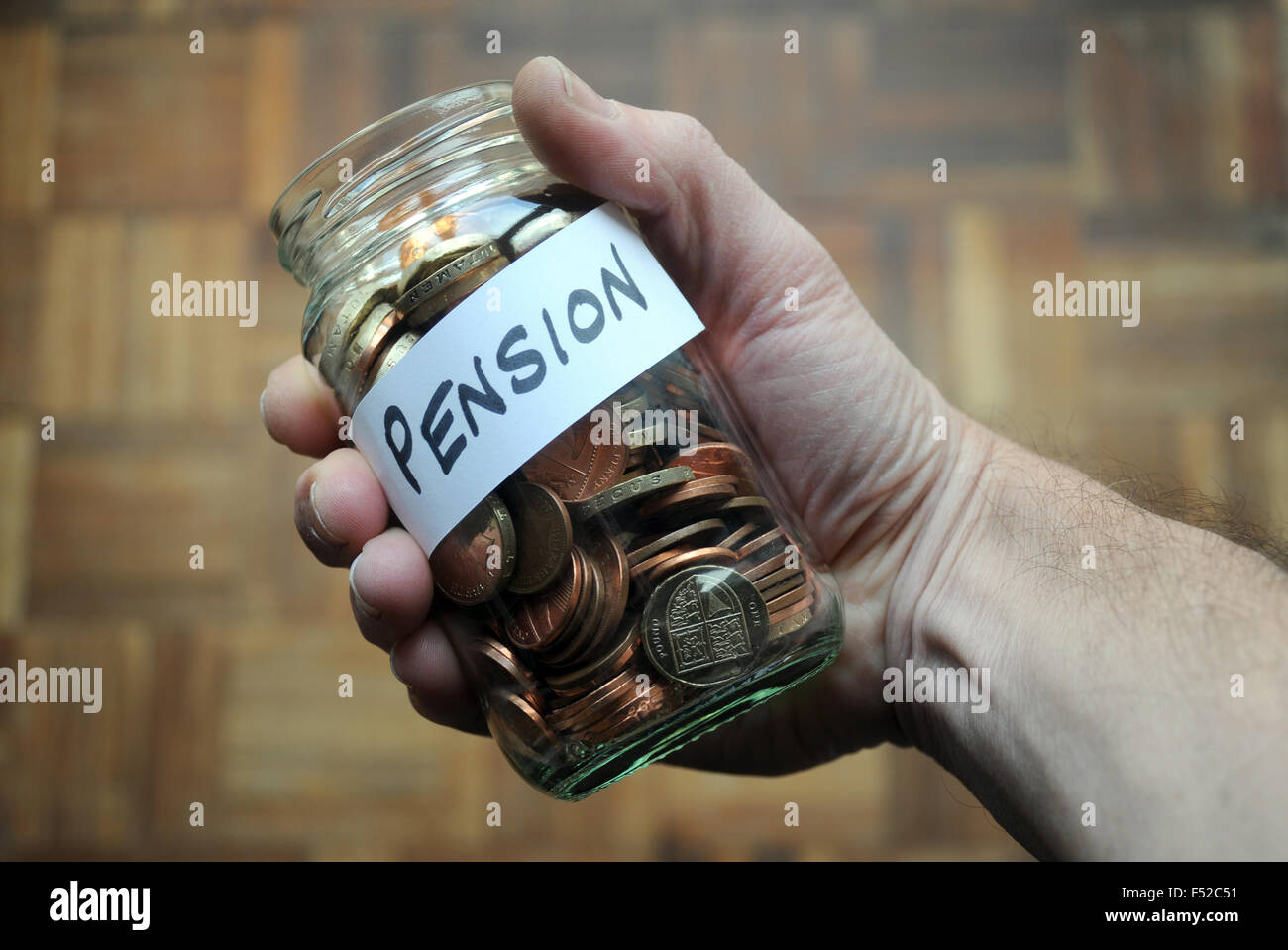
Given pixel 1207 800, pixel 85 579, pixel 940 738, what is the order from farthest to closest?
pixel 85 579
pixel 940 738
pixel 1207 800

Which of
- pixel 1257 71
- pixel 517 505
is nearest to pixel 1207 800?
pixel 517 505

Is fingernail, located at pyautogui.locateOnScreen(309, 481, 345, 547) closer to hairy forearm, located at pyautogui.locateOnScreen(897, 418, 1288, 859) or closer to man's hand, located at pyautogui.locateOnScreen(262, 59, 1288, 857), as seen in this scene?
man's hand, located at pyautogui.locateOnScreen(262, 59, 1288, 857)

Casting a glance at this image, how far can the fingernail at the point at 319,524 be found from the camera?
23.3 inches

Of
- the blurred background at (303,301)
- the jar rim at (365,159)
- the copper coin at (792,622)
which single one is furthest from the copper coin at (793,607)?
the blurred background at (303,301)

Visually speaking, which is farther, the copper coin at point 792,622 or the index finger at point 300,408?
the index finger at point 300,408

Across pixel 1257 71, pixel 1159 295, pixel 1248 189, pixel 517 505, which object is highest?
pixel 1257 71

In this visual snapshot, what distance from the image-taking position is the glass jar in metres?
0.48

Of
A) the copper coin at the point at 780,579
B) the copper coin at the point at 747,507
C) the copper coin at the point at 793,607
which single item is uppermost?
the copper coin at the point at 747,507

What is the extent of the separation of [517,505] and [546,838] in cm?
72

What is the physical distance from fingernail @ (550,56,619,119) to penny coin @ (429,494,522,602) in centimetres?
22

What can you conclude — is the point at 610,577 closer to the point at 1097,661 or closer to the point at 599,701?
the point at 599,701

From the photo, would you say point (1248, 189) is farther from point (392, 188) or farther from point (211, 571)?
point (211, 571)

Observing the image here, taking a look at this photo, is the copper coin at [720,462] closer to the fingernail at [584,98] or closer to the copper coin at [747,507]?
the copper coin at [747,507]
